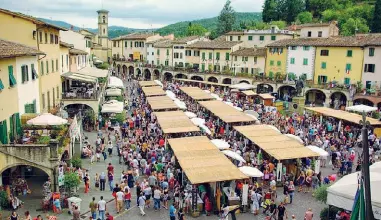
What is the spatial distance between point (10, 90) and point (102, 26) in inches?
3068

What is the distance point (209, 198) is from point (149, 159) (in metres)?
6.88

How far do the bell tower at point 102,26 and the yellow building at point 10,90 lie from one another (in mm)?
75028

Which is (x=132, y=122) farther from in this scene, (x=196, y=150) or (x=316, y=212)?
(x=316, y=212)

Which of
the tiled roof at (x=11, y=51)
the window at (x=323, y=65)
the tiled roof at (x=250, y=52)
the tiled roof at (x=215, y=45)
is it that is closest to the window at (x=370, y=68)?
the window at (x=323, y=65)

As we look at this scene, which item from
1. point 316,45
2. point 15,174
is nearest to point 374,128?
point 316,45

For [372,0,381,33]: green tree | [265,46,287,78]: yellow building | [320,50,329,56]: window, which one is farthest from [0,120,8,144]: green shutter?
[372,0,381,33]: green tree

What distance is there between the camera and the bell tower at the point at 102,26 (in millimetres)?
93250

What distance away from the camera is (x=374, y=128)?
101ft

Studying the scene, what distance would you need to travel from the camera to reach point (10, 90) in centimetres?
1981

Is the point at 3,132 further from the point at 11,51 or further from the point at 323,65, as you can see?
the point at 323,65

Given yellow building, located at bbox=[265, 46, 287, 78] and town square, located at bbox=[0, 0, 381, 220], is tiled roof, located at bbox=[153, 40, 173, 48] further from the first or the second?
town square, located at bbox=[0, 0, 381, 220]

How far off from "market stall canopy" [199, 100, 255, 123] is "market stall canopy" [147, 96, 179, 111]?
323cm

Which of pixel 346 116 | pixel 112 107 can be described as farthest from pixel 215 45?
pixel 346 116

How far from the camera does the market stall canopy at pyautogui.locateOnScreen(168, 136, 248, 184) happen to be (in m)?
16.9
